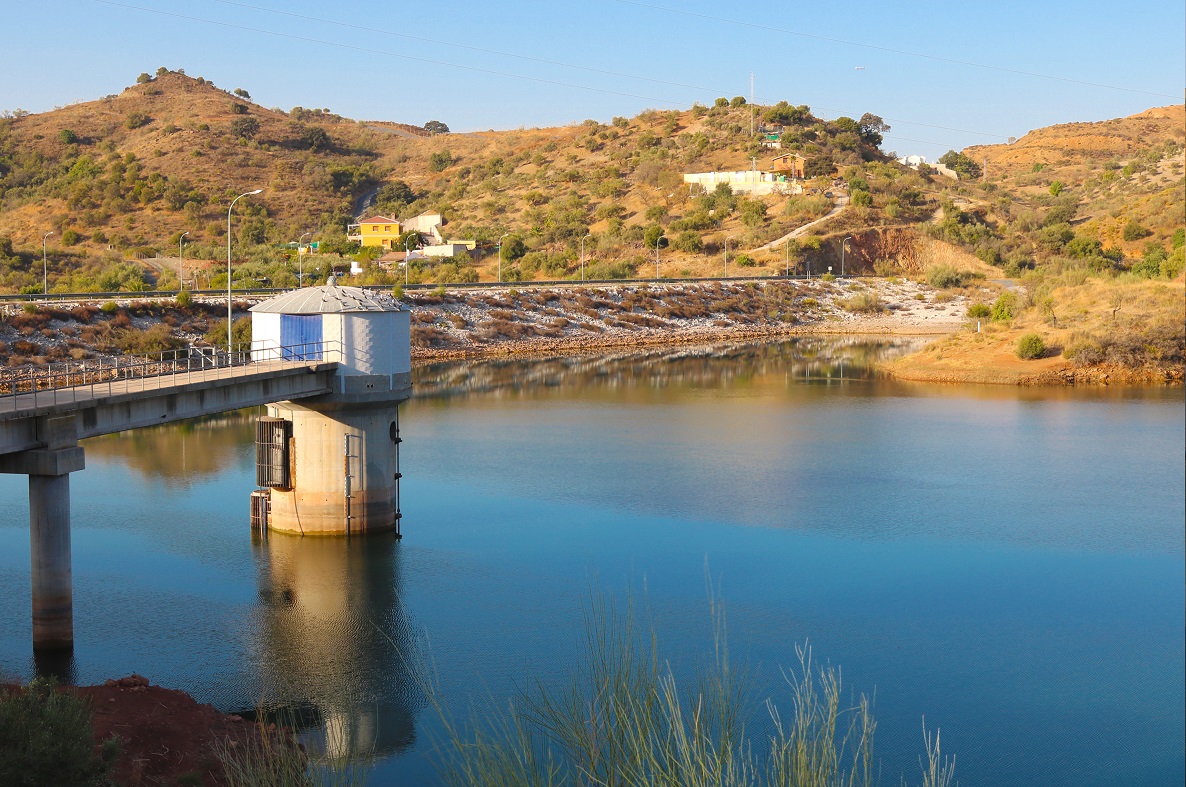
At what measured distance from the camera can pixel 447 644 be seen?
20938mm

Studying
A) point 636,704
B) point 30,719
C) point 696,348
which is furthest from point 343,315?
point 696,348

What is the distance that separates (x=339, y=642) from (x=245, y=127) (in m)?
158

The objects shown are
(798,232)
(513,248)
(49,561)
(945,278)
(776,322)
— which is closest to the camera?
(49,561)

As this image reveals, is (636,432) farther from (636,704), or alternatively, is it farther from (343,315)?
(636,704)

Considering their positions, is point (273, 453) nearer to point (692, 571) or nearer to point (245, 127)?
point (692, 571)

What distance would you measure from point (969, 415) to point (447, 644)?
1242 inches

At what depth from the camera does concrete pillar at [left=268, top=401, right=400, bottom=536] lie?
28.3 m

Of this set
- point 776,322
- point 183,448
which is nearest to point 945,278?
point 776,322

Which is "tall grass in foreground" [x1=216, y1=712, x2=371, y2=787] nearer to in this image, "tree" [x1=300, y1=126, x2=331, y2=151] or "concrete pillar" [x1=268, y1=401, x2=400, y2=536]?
"concrete pillar" [x1=268, y1=401, x2=400, y2=536]

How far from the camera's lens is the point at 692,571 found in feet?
83.5

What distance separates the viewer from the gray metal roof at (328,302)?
28375 mm

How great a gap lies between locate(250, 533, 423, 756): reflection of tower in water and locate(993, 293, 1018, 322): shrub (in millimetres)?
52840

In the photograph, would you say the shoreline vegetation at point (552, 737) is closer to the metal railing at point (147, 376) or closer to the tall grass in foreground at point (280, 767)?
the tall grass in foreground at point (280, 767)

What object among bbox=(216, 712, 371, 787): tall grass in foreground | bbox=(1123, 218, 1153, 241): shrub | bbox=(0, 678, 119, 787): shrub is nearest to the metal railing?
bbox=(0, 678, 119, 787): shrub
